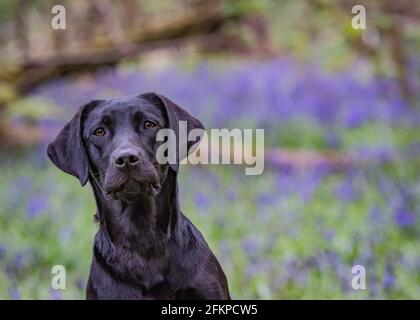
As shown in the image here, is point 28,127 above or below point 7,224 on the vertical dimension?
above

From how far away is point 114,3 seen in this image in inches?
265

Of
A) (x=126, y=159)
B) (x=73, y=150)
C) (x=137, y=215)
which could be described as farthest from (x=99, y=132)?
(x=137, y=215)

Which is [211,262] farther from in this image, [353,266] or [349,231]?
[349,231]

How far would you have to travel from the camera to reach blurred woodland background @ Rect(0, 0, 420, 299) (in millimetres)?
4773

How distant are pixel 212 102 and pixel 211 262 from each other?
4068 mm

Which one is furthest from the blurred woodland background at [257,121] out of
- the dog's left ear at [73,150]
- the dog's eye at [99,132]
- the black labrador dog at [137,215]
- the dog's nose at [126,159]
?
the dog's nose at [126,159]

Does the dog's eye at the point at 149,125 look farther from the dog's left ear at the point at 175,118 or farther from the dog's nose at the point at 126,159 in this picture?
the dog's nose at the point at 126,159

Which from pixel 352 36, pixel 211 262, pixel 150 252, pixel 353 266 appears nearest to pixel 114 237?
pixel 150 252

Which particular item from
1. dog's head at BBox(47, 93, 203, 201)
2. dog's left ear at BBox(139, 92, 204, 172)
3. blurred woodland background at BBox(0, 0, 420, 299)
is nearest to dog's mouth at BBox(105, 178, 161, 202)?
dog's head at BBox(47, 93, 203, 201)

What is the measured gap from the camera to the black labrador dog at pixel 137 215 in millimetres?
3062

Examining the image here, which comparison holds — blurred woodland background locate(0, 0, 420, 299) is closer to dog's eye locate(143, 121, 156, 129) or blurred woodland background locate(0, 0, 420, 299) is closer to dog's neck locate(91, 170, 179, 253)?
dog's neck locate(91, 170, 179, 253)

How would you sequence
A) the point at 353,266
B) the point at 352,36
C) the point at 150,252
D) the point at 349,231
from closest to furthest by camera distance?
the point at 150,252 → the point at 353,266 → the point at 349,231 → the point at 352,36

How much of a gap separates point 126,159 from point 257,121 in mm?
4062

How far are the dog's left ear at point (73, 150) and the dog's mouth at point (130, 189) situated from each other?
13 centimetres
